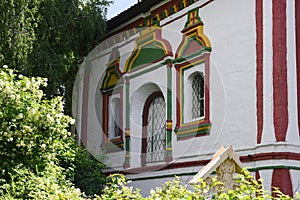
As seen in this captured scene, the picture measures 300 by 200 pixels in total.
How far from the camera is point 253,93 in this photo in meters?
11.1

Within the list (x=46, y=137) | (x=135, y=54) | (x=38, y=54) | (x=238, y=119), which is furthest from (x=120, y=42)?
(x=46, y=137)

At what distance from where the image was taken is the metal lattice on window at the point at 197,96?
12844 mm

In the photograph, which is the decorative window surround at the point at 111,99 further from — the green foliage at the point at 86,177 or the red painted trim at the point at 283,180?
the red painted trim at the point at 283,180

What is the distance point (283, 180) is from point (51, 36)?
7377mm

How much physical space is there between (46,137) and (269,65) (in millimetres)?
4240

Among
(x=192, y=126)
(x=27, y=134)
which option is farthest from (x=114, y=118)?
(x=27, y=134)

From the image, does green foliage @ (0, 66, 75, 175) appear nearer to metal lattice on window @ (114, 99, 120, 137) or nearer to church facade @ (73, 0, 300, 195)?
church facade @ (73, 0, 300, 195)

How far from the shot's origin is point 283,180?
34.0 feet

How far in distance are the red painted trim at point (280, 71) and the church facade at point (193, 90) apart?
18 millimetres

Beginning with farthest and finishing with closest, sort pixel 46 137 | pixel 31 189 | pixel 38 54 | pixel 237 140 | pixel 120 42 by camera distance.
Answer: pixel 120 42 → pixel 38 54 → pixel 237 140 → pixel 46 137 → pixel 31 189

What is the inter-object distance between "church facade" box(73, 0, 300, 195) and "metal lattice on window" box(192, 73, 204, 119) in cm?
2

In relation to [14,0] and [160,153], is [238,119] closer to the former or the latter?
[160,153]

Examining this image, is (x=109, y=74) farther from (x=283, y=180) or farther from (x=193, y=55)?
(x=283, y=180)

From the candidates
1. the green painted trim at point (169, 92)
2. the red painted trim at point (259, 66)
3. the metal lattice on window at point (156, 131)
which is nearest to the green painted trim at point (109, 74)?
the metal lattice on window at point (156, 131)
